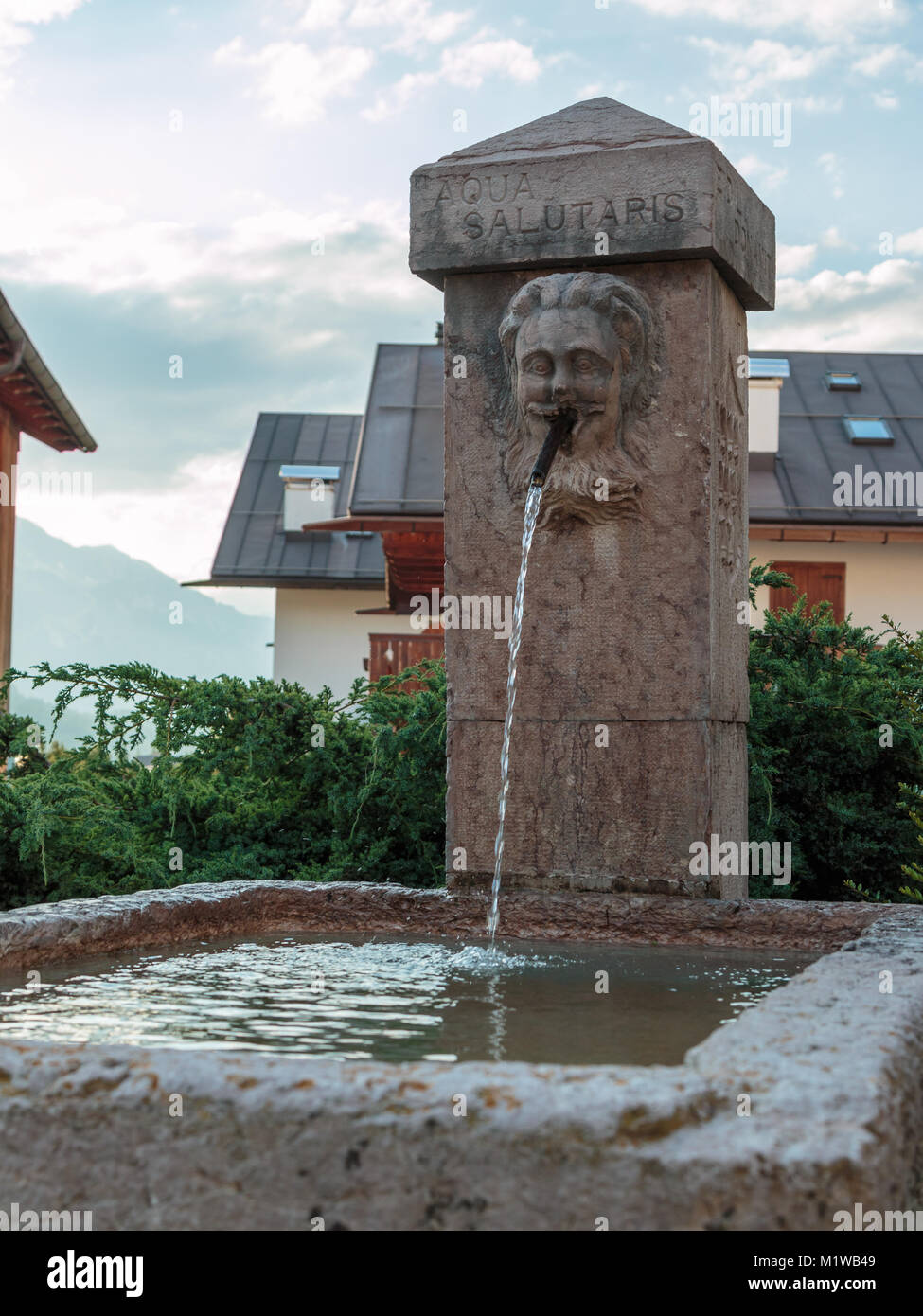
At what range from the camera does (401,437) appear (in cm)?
1692

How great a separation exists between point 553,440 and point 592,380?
0.21 m

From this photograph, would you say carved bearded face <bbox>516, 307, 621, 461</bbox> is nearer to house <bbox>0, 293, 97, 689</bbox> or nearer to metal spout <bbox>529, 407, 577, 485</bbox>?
metal spout <bbox>529, 407, 577, 485</bbox>

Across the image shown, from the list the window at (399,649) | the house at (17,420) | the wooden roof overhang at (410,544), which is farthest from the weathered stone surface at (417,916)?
the window at (399,649)

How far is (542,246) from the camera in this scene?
14.1 ft

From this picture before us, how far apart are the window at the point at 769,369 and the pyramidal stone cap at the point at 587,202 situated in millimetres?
14304

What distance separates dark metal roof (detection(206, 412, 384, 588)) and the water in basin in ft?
51.3

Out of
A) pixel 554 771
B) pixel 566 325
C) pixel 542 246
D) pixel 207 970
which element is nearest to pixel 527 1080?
pixel 207 970

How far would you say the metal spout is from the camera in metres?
4.18

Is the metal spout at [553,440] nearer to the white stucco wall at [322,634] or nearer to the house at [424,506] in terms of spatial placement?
the house at [424,506]

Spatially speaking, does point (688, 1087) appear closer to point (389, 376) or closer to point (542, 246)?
point (542, 246)

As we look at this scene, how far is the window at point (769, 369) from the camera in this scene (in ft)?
60.4

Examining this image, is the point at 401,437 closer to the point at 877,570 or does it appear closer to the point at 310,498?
the point at 310,498

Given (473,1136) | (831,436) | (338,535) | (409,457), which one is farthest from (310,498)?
(473,1136)

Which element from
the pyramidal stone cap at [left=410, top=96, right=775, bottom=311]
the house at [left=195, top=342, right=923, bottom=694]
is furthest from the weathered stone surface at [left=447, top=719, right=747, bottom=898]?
the house at [left=195, top=342, right=923, bottom=694]
